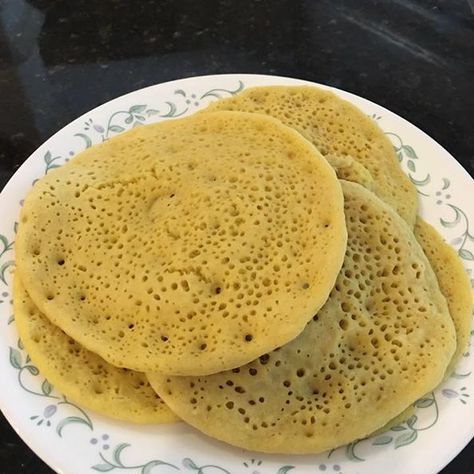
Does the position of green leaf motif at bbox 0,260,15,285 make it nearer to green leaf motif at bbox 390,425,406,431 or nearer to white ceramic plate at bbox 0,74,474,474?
white ceramic plate at bbox 0,74,474,474

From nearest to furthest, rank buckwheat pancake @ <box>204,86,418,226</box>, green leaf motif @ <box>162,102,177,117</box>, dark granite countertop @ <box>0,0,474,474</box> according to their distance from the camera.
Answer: buckwheat pancake @ <box>204,86,418,226</box> < green leaf motif @ <box>162,102,177,117</box> < dark granite countertop @ <box>0,0,474,474</box>

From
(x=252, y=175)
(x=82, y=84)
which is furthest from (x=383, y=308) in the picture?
(x=82, y=84)

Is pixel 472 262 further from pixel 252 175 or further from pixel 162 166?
pixel 162 166

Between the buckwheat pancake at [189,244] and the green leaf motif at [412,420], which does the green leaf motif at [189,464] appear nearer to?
the buckwheat pancake at [189,244]

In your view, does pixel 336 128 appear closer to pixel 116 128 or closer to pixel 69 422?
pixel 116 128

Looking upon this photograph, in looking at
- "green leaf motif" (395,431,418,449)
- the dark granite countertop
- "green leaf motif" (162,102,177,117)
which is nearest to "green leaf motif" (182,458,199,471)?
"green leaf motif" (395,431,418,449)

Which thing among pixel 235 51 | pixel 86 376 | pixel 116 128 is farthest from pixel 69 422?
pixel 235 51

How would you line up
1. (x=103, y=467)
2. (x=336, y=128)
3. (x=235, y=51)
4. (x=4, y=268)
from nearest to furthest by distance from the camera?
(x=103, y=467) < (x=4, y=268) < (x=336, y=128) < (x=235, y=51)
